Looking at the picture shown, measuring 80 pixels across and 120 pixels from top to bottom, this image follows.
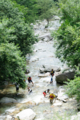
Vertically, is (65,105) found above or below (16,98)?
below

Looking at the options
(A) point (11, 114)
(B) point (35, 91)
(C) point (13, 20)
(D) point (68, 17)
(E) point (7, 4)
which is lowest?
(A) point (11, 114)

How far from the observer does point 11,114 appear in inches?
487

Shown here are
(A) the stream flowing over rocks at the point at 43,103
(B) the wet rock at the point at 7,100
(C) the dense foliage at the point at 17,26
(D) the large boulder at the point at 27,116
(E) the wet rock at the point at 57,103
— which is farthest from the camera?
(C) the dense foliage at the point at 17,26

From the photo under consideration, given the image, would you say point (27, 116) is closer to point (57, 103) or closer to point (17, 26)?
point (57, 103)

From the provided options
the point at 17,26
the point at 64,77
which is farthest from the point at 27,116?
the point at 17,26

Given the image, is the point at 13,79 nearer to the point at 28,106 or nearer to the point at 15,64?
the point at 15,64

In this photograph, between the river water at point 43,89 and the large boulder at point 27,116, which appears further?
the river water at point 43,89

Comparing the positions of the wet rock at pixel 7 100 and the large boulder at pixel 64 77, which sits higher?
the large boulder at pixel 64 77

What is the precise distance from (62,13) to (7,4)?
842 cm

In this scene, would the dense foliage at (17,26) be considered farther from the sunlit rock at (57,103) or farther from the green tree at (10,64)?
the sunlit rock at (57,103)

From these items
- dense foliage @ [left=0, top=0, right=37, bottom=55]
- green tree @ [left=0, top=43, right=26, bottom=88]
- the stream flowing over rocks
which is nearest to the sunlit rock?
the stream flowing over rocks

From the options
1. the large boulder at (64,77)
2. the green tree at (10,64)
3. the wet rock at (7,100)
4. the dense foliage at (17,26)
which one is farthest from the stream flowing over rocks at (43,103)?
the dense foliage at (17,26)

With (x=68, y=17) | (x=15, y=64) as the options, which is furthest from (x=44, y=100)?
(x=68, y=17)

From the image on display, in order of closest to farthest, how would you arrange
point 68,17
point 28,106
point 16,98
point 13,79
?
1. point 28,106
2. point 13,79
3. point 16,98
4. point 68,17
